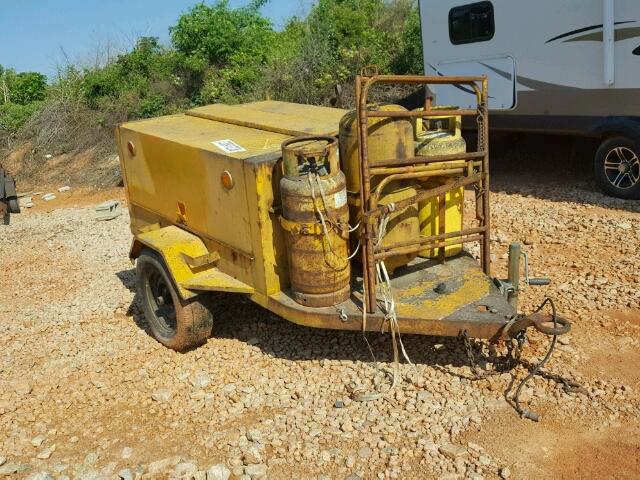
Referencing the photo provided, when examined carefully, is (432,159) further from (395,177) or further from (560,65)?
(560,65)

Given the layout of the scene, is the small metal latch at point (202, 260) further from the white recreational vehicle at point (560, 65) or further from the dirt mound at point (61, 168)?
the dirt mound at point (61, 168)

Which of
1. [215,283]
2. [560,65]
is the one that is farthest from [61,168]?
[215,283]

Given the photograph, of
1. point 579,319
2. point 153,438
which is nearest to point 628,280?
point 579,319

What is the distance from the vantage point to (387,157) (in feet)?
13.7

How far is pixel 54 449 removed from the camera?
13.4 ft

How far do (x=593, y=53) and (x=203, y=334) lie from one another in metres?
5.83

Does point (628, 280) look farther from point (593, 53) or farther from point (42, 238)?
point (42, 238)

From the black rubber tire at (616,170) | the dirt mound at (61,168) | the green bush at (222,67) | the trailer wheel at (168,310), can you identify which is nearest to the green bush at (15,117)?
the green bush at (222,67)

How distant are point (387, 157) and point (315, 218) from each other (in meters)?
0.62

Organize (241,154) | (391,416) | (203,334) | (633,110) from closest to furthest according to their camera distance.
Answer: (391,416) < (241,154) < (203,334) < (633,110)

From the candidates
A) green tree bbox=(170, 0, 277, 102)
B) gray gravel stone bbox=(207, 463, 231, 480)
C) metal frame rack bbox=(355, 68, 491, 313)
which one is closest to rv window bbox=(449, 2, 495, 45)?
metal frame rack bbox=(355, 68, 491, 313)

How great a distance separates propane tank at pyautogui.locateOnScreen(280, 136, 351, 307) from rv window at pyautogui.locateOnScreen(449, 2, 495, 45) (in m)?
5.61

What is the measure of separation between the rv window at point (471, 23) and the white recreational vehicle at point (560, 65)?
0.5 inches

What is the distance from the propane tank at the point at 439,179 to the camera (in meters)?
4.35
